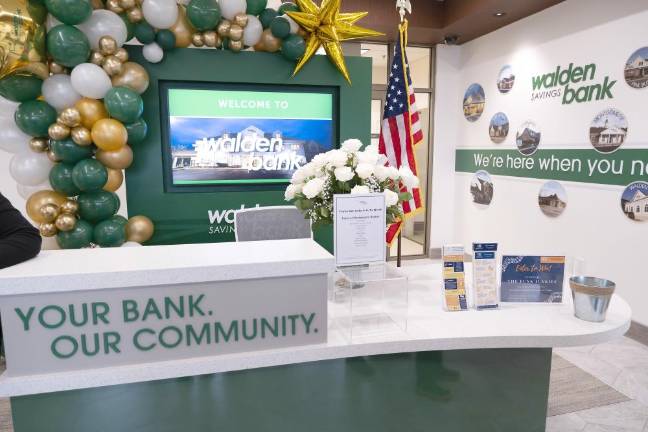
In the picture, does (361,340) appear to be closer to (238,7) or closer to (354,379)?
(354,379)

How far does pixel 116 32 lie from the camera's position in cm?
279

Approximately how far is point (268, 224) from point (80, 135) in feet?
4.26

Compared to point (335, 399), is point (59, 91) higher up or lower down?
higher up

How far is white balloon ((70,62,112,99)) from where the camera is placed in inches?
106

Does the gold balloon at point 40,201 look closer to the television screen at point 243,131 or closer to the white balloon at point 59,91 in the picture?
the white balloon at point 59,91

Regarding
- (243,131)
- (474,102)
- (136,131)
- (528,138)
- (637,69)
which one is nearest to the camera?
(136,131)

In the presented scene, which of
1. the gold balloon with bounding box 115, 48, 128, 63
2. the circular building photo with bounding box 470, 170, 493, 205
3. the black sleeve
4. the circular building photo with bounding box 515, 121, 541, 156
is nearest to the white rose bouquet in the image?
the black sleeve

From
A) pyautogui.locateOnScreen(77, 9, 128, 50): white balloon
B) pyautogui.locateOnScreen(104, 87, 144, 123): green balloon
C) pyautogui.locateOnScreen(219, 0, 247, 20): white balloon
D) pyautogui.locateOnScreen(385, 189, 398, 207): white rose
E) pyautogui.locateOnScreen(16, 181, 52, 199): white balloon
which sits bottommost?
pyautogui.locateOnScreen(16, 181, 52, 199): white balloon

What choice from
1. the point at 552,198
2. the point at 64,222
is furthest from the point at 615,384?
the point at 64,222

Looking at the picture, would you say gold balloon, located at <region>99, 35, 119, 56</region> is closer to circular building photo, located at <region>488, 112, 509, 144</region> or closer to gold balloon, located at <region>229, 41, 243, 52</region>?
gold balloon, located at <region>229, 41, 243, 52</region>

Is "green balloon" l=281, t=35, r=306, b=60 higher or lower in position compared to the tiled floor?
higher

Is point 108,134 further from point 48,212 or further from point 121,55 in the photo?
point 48,212

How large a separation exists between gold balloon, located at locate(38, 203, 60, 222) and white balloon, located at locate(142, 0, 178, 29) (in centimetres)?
136

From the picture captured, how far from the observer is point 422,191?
5.95 metres
